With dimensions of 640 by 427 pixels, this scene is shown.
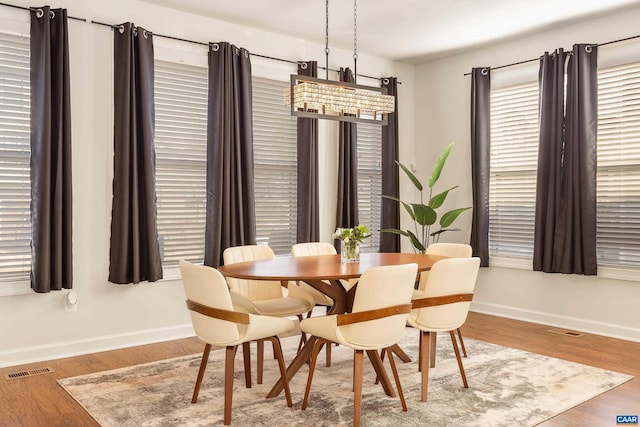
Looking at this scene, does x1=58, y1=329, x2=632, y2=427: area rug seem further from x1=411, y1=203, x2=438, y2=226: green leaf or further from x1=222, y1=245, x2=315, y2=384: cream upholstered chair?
x1=411, y1=203, x2=438, y2=226: green leaf

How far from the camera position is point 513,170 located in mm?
5703

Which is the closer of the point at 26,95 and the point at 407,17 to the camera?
the point at 26,95

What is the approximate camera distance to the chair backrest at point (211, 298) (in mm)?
2908

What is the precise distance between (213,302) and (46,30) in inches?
99.4

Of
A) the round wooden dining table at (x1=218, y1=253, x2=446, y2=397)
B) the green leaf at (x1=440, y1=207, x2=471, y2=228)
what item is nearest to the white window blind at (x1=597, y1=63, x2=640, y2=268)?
the green leaf at (x1=440, y1=207, x2=471, y2=228)

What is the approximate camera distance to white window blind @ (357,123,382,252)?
6.19 meters

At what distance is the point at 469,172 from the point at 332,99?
2989 mm

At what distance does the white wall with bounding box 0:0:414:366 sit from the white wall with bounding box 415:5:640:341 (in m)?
2.95

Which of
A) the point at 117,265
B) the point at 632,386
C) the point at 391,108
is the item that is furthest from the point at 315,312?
the point at 632,386

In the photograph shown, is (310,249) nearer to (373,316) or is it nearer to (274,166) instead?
(274,166)

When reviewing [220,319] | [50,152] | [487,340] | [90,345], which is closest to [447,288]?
[220,319]

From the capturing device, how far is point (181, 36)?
15.8 ft

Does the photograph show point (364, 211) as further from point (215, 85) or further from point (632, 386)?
point (632, 386)

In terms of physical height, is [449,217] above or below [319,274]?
above
